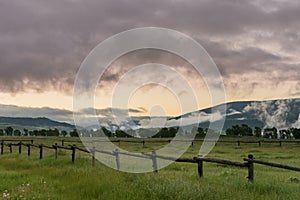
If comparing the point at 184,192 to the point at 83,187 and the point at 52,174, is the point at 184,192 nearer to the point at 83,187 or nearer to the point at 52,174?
the point at 83,187

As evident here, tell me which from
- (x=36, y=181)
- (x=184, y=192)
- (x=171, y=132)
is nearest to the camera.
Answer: (x=184, y=192)

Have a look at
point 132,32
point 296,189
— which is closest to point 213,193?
point 296,189

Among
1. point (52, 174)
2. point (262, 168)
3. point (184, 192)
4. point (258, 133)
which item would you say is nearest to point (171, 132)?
point (258, 133)

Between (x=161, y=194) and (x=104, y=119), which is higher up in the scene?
(x=104, y=119)

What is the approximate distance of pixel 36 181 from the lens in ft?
50.4

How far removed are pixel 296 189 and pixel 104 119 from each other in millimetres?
11641

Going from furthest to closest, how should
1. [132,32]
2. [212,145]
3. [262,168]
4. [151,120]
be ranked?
[212,145], [262,168], [132,32], [151,120]

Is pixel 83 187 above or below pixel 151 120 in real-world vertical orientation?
below

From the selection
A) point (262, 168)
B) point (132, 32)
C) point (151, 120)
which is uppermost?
point (132, 32)

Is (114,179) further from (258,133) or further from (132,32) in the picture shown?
(258,133)

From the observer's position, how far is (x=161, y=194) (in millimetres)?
11016

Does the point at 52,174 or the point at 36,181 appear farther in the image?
the point at 52,174

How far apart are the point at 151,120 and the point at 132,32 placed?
5.40 meters

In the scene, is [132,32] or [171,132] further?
[171,132]
